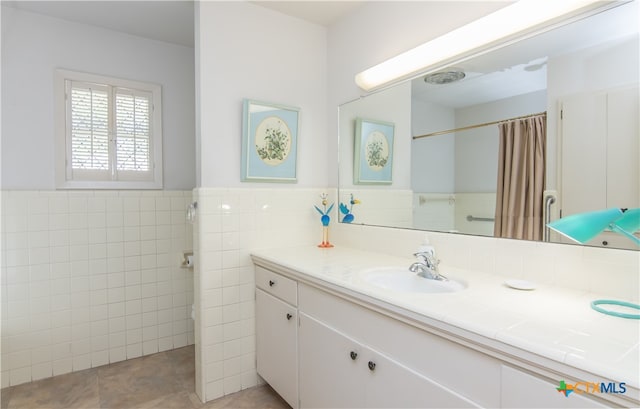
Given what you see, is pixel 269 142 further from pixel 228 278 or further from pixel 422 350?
pixel 422 350

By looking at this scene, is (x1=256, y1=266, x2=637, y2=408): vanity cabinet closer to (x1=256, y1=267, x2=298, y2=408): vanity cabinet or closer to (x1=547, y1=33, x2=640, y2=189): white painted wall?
(x1=256, y1=267, x2=298, y2=408): vanity cabinet

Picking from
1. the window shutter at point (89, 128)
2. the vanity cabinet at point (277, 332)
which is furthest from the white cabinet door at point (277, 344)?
the window shutter at point (89, 128)

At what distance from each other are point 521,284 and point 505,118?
0.69 metres

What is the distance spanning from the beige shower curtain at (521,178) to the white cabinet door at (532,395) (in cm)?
70

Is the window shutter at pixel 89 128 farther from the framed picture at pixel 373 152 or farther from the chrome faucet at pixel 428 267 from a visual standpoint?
the chrome faucet at pixel 428 267

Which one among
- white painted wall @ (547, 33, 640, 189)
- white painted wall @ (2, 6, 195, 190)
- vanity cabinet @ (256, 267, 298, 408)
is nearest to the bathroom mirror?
white painted wall @ (547, 33, 640, 189)

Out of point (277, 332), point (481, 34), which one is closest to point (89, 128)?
point (277, 332)

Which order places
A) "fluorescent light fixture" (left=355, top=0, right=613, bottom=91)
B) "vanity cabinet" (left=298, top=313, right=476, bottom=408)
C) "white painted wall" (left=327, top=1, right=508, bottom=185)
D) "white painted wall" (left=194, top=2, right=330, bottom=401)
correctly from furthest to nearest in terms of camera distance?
"white painted wall" (left=194, top=2, right=330, bottom=401), "white painted wall" (left=327, top=1, right=508, bottom=185), "fluorescent light fixture" (left=355, top=0, right=613, bottom=91), "vanity cabinet" (left=298, top=313, right=476, bottom=408)

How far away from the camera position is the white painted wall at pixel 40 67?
2191 millimetres

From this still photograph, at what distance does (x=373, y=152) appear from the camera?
2.16 meters

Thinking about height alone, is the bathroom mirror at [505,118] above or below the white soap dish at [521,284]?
above

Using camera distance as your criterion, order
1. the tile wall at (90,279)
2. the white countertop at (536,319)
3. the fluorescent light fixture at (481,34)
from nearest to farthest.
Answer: the white countertop at (536,319) → the fluorescent light fixture at (481,34) → the tile wall at (90,279)

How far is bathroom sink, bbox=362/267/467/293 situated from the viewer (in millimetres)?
1478

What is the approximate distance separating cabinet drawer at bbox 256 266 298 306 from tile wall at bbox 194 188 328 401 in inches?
4.3
